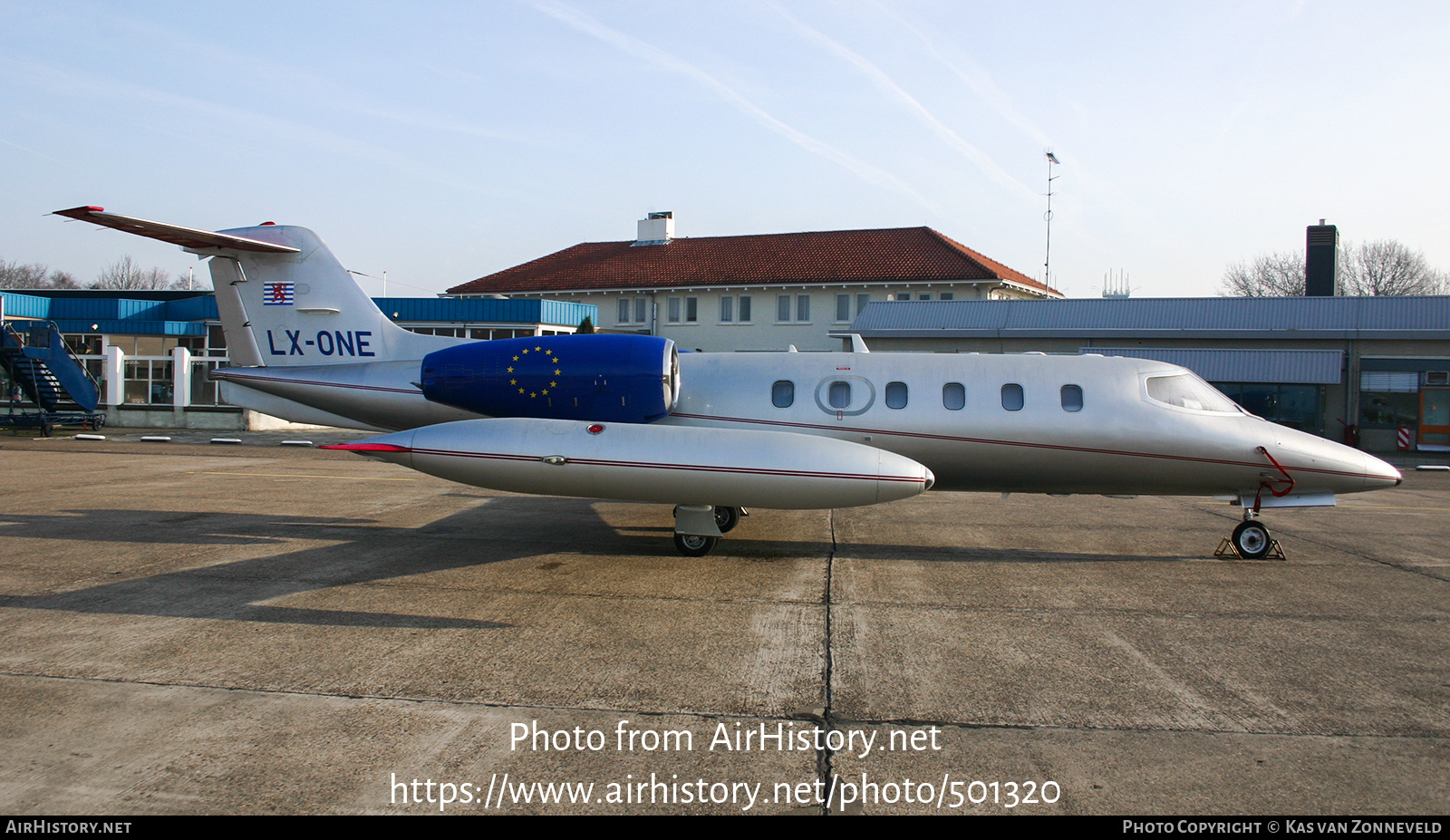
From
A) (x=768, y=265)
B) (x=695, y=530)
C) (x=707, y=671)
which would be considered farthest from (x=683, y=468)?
(x=768, y=265)

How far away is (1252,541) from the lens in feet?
34.4

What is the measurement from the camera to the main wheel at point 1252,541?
1045 cm

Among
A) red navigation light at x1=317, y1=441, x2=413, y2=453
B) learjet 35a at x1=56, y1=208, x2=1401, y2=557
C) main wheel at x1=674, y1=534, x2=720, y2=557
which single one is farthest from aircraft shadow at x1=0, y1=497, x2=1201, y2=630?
red navigation light at x1=317, y1=441, x2=413, y2=453

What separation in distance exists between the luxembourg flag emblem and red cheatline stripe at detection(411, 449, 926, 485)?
153 inches

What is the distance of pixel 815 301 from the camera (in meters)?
39.1

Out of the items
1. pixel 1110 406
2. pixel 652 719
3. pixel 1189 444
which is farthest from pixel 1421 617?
pixel 652 719

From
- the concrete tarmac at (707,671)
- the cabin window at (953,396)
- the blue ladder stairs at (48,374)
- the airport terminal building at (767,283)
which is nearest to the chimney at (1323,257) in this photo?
the airport terminal building at (767,283)

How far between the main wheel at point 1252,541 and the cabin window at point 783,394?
5565 millimetres

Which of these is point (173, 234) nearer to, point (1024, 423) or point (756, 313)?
point (1024, 423)

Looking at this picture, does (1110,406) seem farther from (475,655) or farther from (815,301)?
(815,301)

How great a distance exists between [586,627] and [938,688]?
113 inches

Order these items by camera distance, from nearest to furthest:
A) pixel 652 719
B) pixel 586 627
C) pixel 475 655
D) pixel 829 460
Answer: pixel 652 719 → pixel 475 655 → pixel 586 627 → pixel 829 460

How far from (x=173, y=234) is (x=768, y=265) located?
32.0 meters
